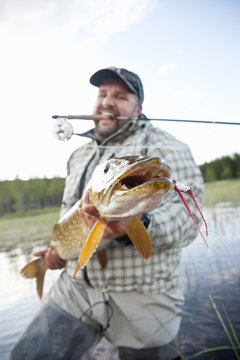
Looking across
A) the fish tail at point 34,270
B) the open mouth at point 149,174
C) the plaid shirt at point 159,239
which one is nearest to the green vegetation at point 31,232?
the fish tail at point 34,270

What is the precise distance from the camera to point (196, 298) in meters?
3.29

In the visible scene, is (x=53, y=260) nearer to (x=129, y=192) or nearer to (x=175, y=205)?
(x=175, y=205)

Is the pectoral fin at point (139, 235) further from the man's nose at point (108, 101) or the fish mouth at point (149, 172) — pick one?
the man's nose at point (108, 101)

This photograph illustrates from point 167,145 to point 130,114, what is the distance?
0.76m

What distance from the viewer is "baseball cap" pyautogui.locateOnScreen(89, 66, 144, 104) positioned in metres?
2.57

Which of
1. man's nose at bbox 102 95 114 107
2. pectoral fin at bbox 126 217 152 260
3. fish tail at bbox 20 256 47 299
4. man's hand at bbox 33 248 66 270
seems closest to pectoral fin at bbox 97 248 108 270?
man's hand at bbox 33 248 66 270

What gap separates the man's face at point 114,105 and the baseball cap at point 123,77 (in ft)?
0.20

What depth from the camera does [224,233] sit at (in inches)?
218

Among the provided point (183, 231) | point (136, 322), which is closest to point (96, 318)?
point (136, 322)

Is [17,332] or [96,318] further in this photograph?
[17,332]

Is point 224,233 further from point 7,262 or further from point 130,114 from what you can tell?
point 7,262

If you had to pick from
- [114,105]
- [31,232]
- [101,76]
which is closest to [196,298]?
[114,105]

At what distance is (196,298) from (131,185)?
287 cm

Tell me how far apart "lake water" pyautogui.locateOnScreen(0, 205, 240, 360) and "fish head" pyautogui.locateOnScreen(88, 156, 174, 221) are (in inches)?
23.1
